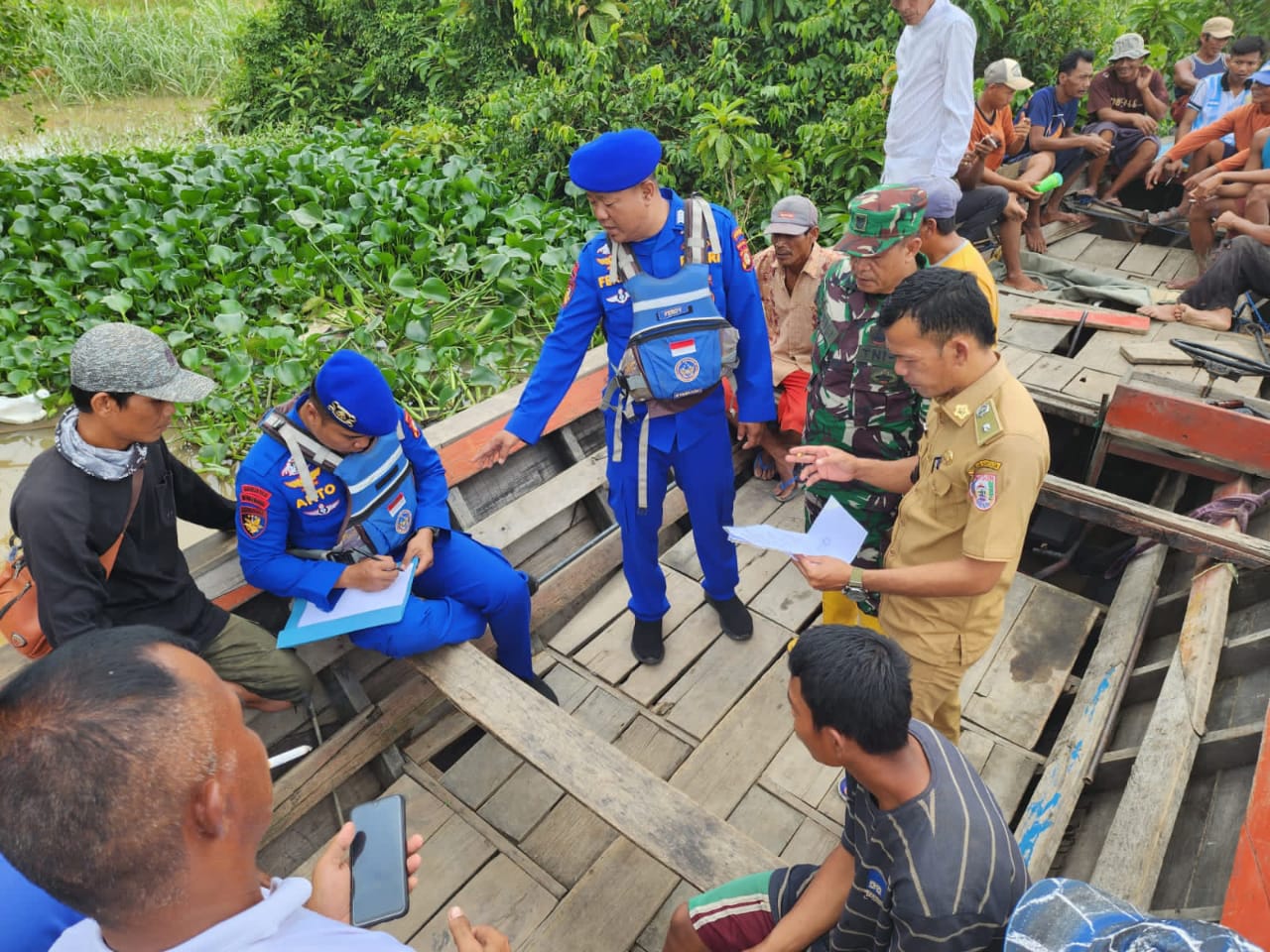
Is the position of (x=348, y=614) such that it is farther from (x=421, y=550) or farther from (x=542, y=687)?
(x=542, y=687)

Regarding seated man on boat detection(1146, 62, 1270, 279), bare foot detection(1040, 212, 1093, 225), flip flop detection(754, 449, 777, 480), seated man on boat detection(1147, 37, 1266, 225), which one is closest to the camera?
flip flop detection(754, 449, 777, 480)

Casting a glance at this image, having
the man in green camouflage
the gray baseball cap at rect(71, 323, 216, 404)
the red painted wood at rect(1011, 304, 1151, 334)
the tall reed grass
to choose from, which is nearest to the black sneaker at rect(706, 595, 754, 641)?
the man in green camouflage

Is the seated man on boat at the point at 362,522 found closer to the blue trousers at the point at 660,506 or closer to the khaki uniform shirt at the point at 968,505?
the blue trousers at the point at 660,506

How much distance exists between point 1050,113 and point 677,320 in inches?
211

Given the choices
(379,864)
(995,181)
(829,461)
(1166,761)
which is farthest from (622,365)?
(995,181)

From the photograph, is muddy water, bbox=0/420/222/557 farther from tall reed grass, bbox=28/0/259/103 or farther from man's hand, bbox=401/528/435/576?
tall reed grass, bbox=28/0/259/103

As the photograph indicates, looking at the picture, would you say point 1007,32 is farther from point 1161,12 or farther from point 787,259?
point 787,259

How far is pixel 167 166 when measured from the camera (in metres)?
5.25

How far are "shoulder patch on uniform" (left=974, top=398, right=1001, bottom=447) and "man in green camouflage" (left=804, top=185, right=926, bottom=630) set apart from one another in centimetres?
54

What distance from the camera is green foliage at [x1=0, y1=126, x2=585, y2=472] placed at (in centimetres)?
405

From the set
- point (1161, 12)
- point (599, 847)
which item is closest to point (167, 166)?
point (599, 847)

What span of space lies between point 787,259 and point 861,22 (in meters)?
4.54

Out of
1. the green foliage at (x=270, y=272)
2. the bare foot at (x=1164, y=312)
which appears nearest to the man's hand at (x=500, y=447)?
the green foliage at (x=270, y=272)

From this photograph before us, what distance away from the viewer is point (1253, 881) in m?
1.52
